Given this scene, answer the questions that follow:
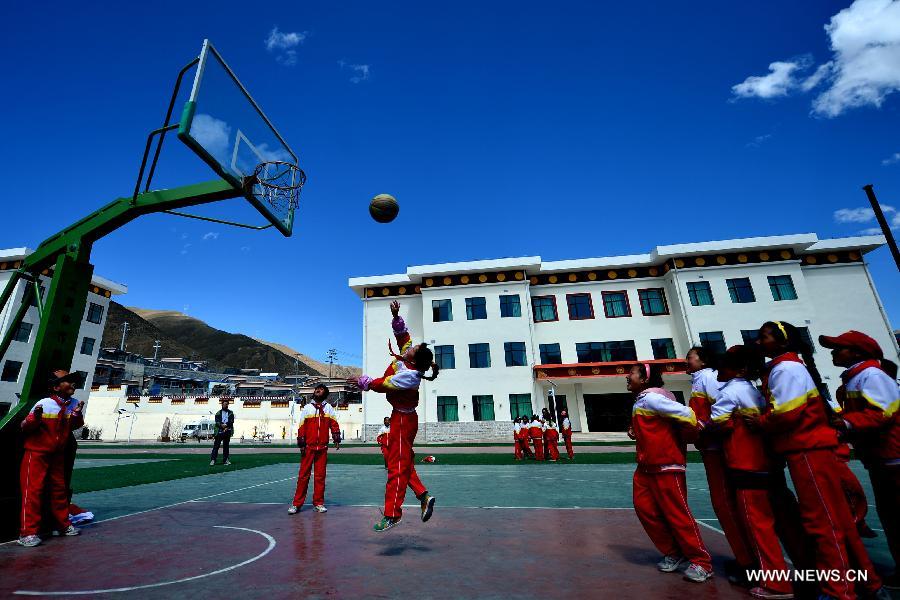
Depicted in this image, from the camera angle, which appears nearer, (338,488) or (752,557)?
(752,557)

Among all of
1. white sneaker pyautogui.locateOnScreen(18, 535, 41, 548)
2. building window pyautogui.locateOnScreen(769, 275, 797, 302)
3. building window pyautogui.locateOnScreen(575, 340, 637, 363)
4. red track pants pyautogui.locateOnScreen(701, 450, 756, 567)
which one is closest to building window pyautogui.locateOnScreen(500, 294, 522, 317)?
building window pyautogui.locateOnScreen(575, 340, 637, 363)

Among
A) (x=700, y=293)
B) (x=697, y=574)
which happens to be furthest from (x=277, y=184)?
(x=700, y=293)

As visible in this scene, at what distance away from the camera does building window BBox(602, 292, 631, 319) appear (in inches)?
1233

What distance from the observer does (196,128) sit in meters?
6.30

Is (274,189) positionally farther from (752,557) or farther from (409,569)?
(752,557)

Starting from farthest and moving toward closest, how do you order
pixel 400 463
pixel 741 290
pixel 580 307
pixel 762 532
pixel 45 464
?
pixel 580 307
pixel 741 290
pixel 45 464
pixel 400 463
pixel 762 532

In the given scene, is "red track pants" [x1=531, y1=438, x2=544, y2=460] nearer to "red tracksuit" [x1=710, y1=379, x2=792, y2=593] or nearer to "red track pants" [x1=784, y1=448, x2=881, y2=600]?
"red tracksuit" [x1=710, y1=379, x2=792, y2=593]

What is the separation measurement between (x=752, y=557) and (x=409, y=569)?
116 inches

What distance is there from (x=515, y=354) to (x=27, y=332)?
130 feet

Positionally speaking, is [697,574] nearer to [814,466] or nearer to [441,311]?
[814,466]

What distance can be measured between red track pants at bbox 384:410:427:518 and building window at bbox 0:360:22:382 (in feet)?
147

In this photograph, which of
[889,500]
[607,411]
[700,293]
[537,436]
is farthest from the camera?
[607,411]

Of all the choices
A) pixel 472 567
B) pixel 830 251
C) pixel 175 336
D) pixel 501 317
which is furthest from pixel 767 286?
pixel 175 336

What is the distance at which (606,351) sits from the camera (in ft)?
101
